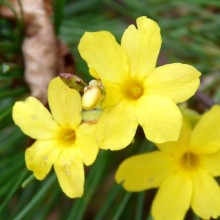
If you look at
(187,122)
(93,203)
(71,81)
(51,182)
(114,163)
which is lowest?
(93,203)

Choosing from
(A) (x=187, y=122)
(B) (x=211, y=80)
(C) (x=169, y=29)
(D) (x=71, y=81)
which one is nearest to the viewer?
(D) (x=71, y=81)

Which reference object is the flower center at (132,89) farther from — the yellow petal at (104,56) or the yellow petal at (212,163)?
the yellow petal at (212,163)

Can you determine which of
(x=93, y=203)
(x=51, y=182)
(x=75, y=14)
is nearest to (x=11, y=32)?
(x=51, y=182)

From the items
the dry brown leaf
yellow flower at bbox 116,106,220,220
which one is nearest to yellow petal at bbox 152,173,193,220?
yellow flower at bbox 116,106,220,220

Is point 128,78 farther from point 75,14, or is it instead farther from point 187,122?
point 75,14

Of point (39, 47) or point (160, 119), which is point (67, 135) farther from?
point (39, 47)

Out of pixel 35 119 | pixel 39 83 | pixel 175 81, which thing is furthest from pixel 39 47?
pixel 175 81

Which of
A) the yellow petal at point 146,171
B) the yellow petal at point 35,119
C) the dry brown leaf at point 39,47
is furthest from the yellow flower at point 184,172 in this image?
the dry brown leaf at point 39,47
